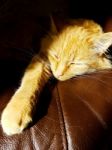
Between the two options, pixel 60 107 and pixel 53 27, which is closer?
pixel 60 107

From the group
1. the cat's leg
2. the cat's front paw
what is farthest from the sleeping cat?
the cat's front paw

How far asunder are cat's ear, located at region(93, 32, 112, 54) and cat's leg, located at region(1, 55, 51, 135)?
0.71ft

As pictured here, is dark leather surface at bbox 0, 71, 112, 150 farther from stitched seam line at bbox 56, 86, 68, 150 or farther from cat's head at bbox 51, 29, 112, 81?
cat's head at bbox 51, 29, 112, 81

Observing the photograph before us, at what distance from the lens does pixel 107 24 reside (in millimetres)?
1245

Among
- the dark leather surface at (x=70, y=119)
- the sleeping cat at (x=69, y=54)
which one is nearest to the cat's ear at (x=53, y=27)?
the sleeping cat at (x=69, y=54)

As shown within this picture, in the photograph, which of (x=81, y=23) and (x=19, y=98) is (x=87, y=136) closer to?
(x=19, y=98)

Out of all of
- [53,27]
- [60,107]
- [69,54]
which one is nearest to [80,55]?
[69,54]

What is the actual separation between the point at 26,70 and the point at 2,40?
0.46ft

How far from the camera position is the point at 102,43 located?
1.13m

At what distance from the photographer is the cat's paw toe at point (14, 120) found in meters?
0.82

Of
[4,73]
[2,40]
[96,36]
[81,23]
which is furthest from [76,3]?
[4,73]

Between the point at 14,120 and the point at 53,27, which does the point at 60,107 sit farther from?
the point at 53,27

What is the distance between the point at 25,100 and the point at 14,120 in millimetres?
83

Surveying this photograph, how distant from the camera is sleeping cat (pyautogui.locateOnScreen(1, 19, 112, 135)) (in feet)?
3.41
